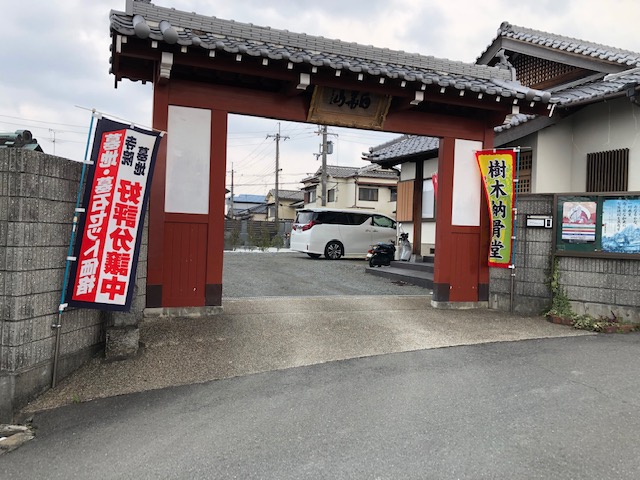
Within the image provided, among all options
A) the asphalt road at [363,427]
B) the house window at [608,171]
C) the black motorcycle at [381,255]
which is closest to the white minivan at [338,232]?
the black motorcycle at [381,255]

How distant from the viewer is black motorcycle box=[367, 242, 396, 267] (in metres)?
14.2

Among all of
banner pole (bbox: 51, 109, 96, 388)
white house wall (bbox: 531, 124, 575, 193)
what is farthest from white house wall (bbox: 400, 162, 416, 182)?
banner pole (bbox: 51, 109, 96, 388)

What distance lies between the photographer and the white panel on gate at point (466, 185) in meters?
7.77

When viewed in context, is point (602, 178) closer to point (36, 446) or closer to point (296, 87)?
point (296, 87)

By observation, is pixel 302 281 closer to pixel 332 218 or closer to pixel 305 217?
pixel 332 218

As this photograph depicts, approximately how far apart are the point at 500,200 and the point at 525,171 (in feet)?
11.8

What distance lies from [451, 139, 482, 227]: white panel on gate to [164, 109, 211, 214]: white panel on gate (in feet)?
13.4

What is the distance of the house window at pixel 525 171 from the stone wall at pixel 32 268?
9.21 m

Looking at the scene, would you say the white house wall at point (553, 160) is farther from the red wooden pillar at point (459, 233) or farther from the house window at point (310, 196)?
the house window at point (310, 196)

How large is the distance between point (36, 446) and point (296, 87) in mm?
5055

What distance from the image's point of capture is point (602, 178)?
938cm

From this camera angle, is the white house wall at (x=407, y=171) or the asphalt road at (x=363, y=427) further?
the white house wall at (x=407, y=171)

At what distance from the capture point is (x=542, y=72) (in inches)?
457

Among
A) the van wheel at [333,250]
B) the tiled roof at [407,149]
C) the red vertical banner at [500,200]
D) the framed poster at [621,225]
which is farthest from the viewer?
the van wheel at [333,250]
